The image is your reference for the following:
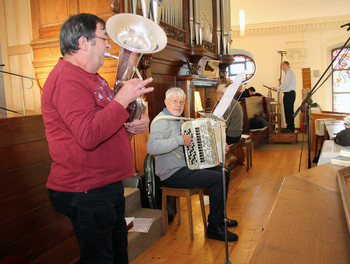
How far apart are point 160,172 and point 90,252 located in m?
1.75

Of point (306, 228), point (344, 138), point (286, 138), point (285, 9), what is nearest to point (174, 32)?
point (344, 138)

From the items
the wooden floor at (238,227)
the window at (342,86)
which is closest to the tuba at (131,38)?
the wooden floor at (238,227)

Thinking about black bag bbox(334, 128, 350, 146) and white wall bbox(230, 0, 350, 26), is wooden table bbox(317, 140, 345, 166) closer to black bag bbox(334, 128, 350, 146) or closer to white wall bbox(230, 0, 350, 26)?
black bag bbox(334, 128, 350, 146)

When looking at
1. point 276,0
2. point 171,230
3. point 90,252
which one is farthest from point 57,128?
point 276,0

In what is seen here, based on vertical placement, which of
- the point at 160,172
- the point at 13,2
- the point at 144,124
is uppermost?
the point at 13,2

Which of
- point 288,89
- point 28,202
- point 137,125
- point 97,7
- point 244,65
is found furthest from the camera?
point 244,65

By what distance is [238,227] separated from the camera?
10.6 ft

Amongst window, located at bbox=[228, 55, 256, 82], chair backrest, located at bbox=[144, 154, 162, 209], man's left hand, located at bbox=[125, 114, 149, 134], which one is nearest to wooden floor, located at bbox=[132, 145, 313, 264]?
chair backrest, located at bbox=[144, 154, 162, 209]

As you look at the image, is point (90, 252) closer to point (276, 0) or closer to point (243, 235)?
point (243, 235)

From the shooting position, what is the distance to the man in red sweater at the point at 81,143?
128 cm

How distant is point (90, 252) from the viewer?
4.53 feet

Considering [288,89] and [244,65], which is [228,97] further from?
[244,65]

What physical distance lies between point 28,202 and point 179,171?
1342 millimetres

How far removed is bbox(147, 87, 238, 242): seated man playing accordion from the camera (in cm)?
293
